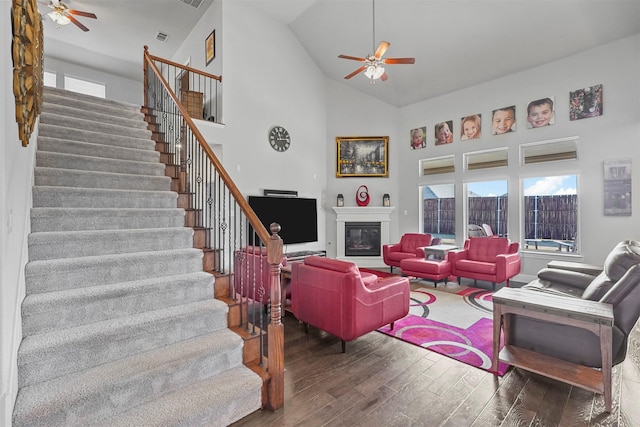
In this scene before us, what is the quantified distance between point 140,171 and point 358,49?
5.29 meters

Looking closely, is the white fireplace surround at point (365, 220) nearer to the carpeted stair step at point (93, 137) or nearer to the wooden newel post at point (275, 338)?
the carpeted stair step at point (93, 137)

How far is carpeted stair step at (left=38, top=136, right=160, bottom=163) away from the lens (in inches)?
125

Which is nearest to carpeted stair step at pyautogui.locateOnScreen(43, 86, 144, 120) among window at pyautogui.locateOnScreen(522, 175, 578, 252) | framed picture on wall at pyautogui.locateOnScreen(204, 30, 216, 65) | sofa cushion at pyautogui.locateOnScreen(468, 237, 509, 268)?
framed picture on wall at pyautogui.locateOnScreen(204, 30, 216, 65)

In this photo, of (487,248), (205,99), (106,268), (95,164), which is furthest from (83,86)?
(487,248)

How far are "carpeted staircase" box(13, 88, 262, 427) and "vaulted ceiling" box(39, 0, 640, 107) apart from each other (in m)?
4.93

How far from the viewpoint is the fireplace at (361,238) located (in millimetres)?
7734

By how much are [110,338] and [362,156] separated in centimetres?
687

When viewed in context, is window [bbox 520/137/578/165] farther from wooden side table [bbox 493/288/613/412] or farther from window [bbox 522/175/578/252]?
wooden side table [bbox 493/288/613/412]

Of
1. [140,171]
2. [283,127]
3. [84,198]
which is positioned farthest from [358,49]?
[84,198]

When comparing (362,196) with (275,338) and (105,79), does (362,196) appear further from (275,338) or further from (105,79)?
(105,79)

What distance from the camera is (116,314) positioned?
2.13 metres

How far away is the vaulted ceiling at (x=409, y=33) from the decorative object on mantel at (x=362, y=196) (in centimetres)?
244

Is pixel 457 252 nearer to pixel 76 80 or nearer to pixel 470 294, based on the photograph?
pixel 470 294

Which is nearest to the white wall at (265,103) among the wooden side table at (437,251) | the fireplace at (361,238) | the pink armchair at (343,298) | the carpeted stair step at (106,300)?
the fireplace at (361,238)
